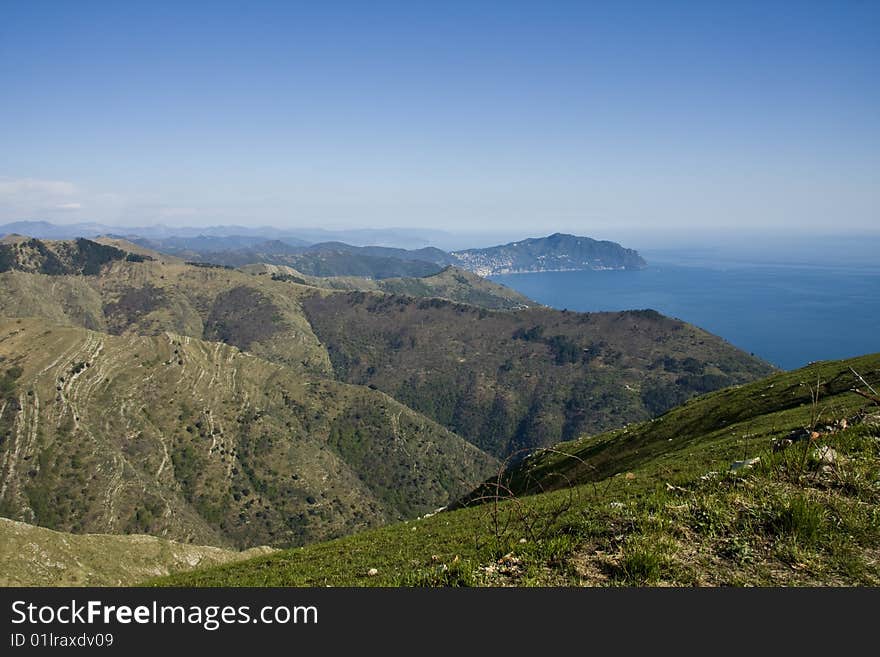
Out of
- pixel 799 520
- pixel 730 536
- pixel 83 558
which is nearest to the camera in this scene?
pixel 799 520

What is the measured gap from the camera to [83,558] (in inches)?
1705

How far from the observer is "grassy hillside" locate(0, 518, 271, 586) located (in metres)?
38.1

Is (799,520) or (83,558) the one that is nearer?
(799,520)

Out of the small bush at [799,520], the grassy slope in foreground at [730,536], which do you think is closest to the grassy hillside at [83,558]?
the grassy slope in foreground at [730,536]

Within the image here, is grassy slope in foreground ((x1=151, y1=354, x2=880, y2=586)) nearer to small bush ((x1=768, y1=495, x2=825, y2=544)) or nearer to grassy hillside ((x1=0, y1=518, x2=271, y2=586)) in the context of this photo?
small bush ((x1=768, y1=495, x2=825, y2=544))

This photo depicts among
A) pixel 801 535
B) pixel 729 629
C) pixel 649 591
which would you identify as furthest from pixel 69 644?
pixel 801 535

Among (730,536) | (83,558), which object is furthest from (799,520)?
(83,558)

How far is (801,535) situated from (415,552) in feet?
38.6

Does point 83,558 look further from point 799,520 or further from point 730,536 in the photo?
point 799,520

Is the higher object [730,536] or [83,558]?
[730,536]

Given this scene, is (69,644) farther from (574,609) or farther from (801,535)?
(801,535)

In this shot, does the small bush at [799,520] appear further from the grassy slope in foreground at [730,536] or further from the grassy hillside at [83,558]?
the grassy hillside at [83,558]

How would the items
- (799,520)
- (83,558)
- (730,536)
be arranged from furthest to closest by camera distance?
(83,558)
(730,536)
(799,520)

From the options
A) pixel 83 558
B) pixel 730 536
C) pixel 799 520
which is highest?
pixel 799 520
